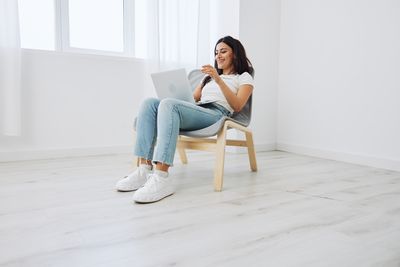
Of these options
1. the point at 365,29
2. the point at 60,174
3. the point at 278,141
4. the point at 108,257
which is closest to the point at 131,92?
the point at 60,174

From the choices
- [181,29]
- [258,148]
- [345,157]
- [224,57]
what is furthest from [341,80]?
[181,29]

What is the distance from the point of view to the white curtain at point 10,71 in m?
2.33

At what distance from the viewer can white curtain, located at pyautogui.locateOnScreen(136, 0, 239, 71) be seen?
9.32 feet

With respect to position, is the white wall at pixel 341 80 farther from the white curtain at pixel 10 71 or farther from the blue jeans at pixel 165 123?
the white curtain at pixel 10 71

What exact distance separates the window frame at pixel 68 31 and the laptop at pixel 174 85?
3.95 feet

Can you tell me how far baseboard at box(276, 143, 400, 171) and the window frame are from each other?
1.68m

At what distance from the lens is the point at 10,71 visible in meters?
2.36

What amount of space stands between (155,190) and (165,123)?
0.31m

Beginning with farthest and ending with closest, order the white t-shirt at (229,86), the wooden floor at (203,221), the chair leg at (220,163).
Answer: the white t-shirt at (229,86), the chair leg at (220,163), the wooden floor at (203,221)

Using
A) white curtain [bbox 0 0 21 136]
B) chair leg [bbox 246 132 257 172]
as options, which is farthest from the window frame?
chair leg [bbox 246 132 257 172]

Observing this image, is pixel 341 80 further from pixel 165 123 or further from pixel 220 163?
pixel 165 123

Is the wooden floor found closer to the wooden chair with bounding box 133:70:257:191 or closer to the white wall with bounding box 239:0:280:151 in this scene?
the wooden chair with bounding box 133:70:257:191

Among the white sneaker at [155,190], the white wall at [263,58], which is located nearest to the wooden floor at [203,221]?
the white sneaker at [155,190]

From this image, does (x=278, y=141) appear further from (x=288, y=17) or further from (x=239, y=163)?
(x=288, y=17)
